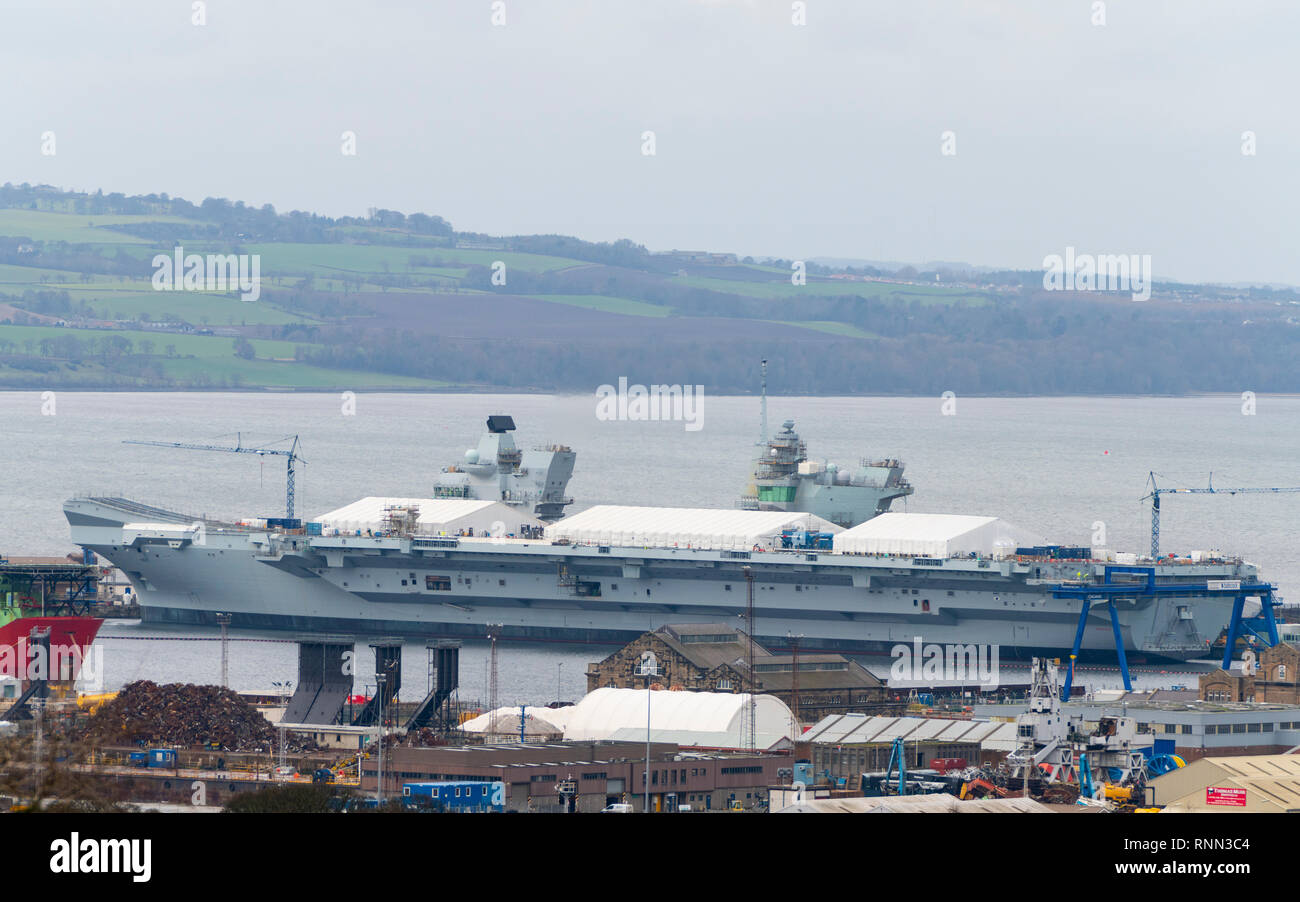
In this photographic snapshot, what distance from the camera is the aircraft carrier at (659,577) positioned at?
5266 cm

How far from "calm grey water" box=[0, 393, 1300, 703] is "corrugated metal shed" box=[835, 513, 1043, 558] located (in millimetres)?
4573

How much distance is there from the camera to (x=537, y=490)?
6444 centimetres

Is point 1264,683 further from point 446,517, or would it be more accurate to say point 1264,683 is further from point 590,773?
point 446,517

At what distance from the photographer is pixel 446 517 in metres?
61.3

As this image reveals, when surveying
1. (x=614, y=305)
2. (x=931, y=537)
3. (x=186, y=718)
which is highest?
(x=614, y=305)

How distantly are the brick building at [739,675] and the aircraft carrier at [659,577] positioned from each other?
6.33 metres

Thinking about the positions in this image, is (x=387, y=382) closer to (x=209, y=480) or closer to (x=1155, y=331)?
(x=209, y=480)

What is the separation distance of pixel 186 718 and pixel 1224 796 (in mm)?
17354

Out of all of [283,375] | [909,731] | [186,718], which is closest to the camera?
[186,718]

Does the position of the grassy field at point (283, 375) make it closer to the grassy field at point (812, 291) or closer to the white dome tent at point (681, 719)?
the grassy field at point (812, 291)

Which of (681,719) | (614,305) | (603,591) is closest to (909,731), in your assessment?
(681,719)
